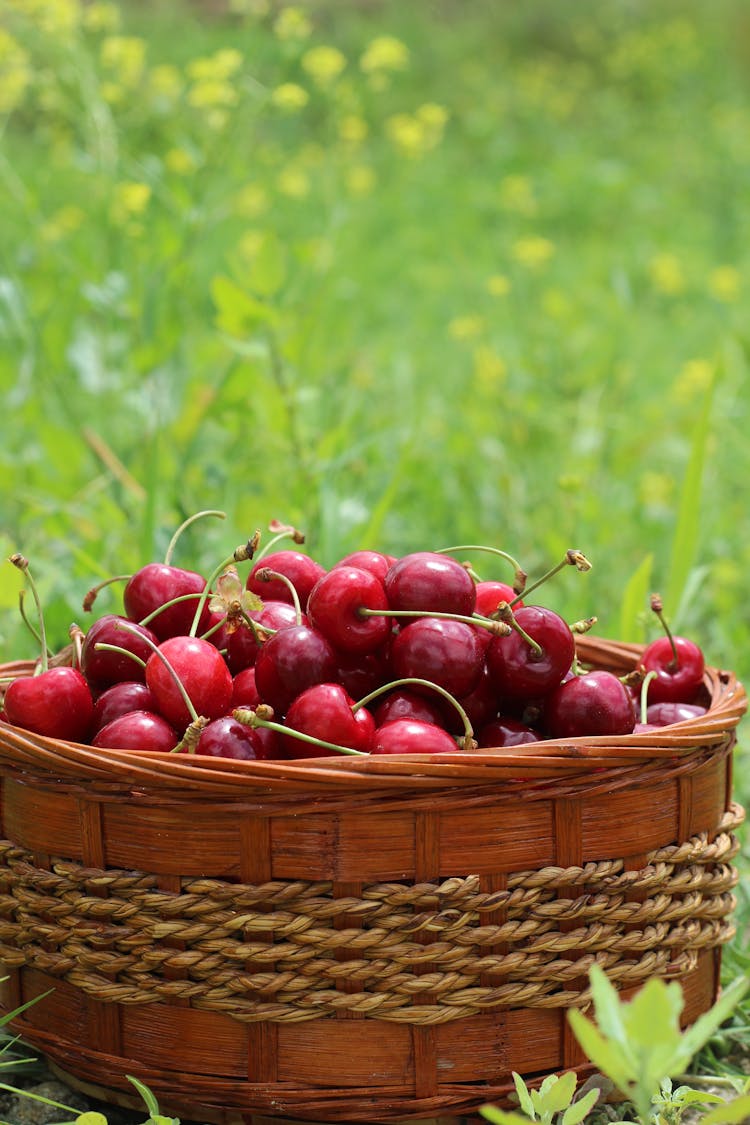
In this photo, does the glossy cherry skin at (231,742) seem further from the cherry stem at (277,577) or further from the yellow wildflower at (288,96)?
the yellow wildflower at (288,96)

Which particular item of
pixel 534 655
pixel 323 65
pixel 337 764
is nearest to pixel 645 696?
pixel 534 655

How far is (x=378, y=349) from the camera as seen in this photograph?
404 centimetres

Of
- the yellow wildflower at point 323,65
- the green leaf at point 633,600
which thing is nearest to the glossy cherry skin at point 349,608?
the green leaf at point 633,600

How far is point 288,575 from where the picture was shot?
1.38 m

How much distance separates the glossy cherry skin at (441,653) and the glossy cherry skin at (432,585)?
3 cm

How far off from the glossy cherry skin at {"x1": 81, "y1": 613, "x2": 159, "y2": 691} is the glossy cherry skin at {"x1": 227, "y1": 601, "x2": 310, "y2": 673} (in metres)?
0.08

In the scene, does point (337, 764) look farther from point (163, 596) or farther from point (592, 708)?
point (163, 596)

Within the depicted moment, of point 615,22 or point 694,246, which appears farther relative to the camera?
point 615,22

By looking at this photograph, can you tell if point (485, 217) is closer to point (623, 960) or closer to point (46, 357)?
point (46, 357)

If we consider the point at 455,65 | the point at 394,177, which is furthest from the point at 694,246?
the point at 455,65

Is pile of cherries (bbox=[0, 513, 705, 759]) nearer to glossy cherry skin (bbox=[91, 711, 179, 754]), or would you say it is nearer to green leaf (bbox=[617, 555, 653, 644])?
glossy cherry skin (bbox=[91, 711, 179, 754])

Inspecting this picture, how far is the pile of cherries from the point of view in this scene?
3.74 feet

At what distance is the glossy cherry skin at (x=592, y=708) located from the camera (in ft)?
3.87

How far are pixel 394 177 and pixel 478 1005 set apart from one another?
6.11m
